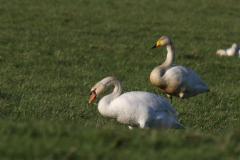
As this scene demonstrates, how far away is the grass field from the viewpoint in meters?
2.79

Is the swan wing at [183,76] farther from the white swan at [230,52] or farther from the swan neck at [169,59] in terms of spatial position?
the white swan at [230,52]

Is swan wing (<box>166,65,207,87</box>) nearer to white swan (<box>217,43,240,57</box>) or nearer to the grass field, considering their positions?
the grass field

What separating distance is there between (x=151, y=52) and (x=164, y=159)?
1014 cm

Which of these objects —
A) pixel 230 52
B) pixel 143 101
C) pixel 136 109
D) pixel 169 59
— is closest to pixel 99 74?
pixel 169 59

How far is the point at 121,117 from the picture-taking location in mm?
4777

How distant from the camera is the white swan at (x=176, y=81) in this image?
287 inches

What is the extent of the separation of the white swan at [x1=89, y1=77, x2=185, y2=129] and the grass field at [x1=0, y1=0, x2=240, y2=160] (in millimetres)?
329

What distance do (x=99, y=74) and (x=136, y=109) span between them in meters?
4.48

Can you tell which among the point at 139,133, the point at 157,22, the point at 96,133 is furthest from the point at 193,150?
the point at 157,22

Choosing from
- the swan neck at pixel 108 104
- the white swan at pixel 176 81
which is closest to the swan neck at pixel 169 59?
the white swan at pixel 176 81

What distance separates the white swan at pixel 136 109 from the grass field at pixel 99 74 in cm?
33

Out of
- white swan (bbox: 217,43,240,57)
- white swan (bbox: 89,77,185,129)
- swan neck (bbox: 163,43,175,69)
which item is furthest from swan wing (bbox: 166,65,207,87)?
white swan (bbox: 217,43,240,57)

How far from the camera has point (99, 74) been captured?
908cm

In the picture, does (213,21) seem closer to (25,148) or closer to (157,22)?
(157,22)
